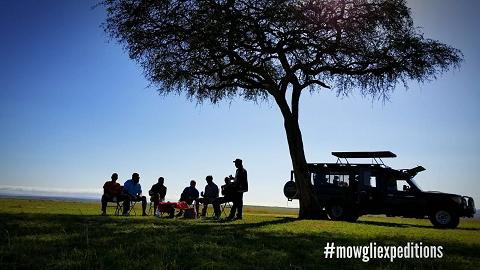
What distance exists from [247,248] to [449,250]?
14.2 feet

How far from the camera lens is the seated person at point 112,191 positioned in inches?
753

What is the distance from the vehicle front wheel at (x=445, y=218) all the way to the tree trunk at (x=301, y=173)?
227 inches

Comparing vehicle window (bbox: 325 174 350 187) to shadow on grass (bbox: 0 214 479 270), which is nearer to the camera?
shadow on grass (bbox: 0 214 479 270)

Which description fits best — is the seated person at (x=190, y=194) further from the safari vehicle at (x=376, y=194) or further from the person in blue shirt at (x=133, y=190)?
the safari vehicle at (x=376, y=194)

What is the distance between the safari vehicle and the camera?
21859 mm

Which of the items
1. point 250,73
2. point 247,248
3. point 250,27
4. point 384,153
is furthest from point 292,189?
point 247,248

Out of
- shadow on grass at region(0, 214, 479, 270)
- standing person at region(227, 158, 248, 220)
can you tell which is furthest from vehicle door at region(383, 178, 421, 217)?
shadow on grass at region(0, 214, 479, 270)

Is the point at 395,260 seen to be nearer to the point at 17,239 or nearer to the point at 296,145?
the point at 17,239

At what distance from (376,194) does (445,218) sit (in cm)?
348

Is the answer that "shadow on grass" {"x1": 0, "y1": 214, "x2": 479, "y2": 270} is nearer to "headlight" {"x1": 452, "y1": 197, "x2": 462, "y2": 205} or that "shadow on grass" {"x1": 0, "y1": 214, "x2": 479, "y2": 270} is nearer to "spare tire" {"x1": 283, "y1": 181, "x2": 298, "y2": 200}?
"headlight" {"x1": 452, "y1": 197, "x2": 462, "y2": 205}

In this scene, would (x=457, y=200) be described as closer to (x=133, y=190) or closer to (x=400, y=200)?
(x=400, y=200)

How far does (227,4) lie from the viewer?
19812mm

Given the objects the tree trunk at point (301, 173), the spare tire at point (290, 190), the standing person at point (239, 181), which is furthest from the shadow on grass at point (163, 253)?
the spare tire at point (290, 190)

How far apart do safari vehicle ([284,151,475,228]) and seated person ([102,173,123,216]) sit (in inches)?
372
